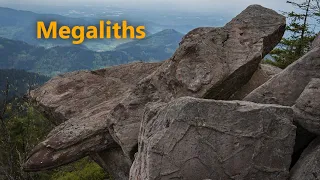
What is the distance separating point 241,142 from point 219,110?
1153 millimetres

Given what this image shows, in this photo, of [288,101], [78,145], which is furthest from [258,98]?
[78,145]

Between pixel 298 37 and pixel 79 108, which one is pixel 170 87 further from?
pixel 298 37

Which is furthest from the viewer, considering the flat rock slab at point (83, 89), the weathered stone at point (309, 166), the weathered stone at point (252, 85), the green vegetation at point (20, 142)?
the flat rock slab at point (83, 89)

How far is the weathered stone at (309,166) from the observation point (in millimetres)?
9570

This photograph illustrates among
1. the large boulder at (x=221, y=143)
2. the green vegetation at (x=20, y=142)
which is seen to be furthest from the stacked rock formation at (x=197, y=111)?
the green vegetation at (x=20, y=142)

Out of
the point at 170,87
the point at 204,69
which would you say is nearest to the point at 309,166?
the point at 204,69

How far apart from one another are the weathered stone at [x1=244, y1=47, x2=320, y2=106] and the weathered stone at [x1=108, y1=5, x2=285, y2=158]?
87.8 inches

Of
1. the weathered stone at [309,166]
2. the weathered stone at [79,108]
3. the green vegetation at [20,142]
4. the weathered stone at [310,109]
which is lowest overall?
the green vegetation at [20,142]

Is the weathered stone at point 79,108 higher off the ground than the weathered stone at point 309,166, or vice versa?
the weathered stone at point 309,166

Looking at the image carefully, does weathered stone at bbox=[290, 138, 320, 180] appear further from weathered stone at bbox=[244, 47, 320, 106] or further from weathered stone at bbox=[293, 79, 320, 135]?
weathered stone at bbox=[244, 47, 320, 106]

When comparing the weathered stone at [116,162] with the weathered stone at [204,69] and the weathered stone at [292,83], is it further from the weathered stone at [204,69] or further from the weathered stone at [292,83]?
the weathered stone at [292,83]

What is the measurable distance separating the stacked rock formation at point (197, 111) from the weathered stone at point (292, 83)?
36mm

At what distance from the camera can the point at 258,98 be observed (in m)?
13.5

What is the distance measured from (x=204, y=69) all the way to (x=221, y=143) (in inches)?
225
